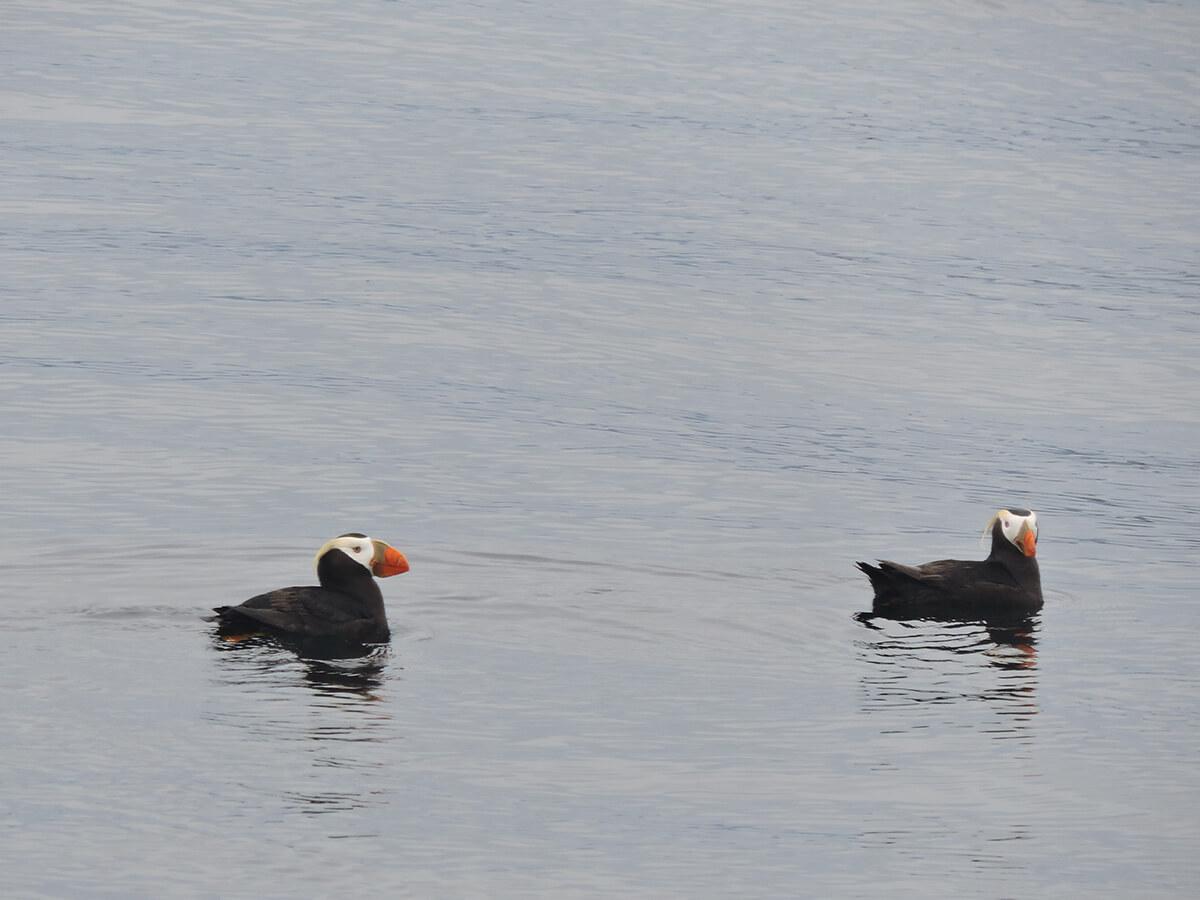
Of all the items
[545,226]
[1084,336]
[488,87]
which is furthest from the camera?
[488,87]

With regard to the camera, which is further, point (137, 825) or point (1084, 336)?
point (1084, 336)

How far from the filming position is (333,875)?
7.10 metres

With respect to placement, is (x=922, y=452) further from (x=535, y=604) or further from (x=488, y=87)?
(x=488, y=87)

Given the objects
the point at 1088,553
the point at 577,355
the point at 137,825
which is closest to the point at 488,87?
the point at 577,355

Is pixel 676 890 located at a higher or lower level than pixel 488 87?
lower

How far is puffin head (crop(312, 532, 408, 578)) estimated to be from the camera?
9961 millimetres

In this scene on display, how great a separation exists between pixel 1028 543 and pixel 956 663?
1.41 m

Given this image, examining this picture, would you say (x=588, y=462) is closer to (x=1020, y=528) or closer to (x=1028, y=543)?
(x=1020, y=528)

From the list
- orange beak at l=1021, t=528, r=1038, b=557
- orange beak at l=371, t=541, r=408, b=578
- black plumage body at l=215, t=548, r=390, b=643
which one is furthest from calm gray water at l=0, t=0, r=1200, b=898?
orange beak at l=1021, t=528, r=1038, b=557

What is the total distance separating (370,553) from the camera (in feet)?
32.7

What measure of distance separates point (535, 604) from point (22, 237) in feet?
33.7

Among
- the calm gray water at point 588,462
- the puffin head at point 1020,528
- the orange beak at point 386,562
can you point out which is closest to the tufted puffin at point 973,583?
the puffin head at point 1020,528

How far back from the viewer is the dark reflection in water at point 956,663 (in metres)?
9.29

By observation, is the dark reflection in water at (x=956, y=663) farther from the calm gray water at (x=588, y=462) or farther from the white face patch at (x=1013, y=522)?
the white face patch at (x=1013, y=522)
